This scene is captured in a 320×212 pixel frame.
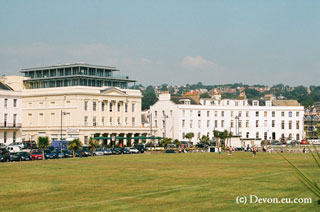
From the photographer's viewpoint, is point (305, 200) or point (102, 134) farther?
point (102, 134)

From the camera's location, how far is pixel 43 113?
5615 inches

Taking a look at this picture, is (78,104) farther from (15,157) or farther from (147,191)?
(147,191)

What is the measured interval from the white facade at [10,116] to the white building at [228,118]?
40.5m

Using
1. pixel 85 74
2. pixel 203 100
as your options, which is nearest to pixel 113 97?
pixel 85 74

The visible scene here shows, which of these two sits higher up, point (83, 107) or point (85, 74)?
point (85, 74)

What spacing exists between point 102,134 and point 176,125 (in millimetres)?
23817

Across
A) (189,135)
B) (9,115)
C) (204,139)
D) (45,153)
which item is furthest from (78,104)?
(45,153)

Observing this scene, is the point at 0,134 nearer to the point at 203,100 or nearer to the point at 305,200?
the point at 203,100

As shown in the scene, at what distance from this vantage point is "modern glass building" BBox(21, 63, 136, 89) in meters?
144

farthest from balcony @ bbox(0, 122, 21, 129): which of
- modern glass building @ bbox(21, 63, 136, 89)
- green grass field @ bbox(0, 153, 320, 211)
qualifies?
green grass field @ bbox(0, 153, 320, 211)

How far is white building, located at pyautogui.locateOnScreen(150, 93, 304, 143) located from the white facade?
40451 mm

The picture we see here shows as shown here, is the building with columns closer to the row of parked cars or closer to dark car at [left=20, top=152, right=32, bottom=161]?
the row of parked cars

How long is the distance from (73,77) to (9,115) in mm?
21062

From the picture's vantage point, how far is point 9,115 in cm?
12888
